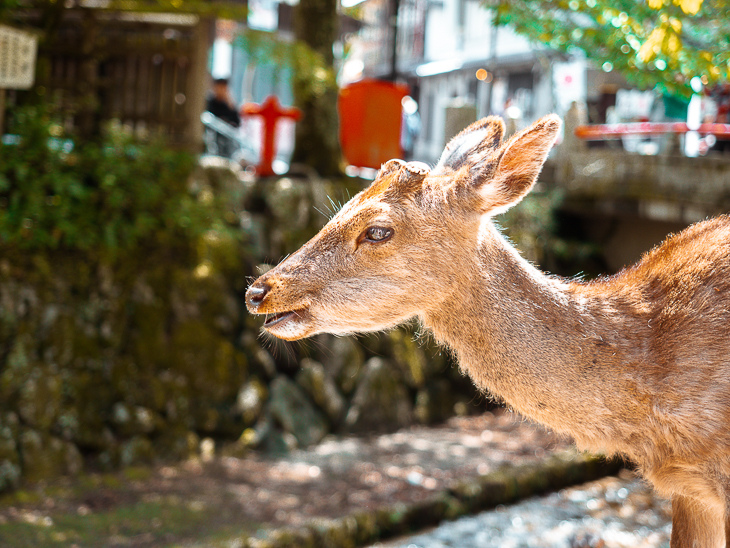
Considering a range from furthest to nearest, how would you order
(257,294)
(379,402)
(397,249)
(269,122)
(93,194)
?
(269,122) < (379,402) < (93,194) < (397,249) < (257,294)

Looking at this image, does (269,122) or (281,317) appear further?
(269,122)

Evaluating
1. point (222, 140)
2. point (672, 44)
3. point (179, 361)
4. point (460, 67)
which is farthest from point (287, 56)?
point (460, 67)

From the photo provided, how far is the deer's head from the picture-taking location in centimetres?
225

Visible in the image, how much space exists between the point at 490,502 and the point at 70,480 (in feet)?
13.7

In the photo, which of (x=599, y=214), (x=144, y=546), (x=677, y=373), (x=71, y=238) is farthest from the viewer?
(x=599, y=214)

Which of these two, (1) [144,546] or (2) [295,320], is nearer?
(2) [295,320]

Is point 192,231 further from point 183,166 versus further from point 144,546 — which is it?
point 144,546

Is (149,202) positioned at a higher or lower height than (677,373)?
higher

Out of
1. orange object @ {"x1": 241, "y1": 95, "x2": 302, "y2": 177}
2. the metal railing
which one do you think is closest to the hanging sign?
orange object @ {"x1": 241, "y1": 95, "x2": 302, "y2": 177}

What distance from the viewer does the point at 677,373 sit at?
2.25 m

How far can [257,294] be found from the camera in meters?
2.21

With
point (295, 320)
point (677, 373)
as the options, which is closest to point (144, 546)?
point (295, 320)

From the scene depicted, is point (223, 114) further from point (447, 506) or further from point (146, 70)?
point (447, 506)

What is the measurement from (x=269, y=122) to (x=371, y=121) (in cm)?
159
